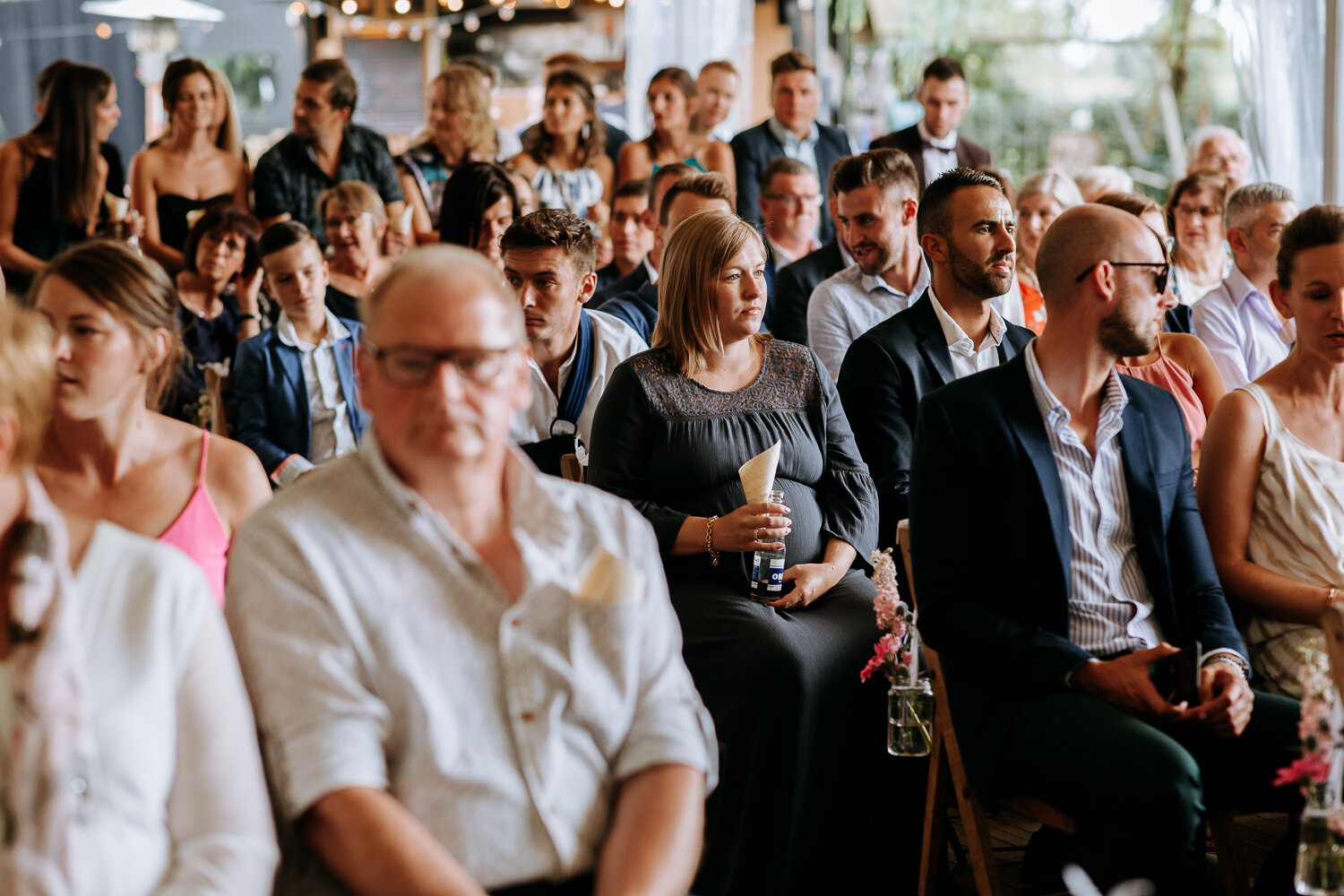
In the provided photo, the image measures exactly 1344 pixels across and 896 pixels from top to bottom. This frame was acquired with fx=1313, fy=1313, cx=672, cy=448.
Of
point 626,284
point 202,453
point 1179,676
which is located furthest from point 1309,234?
point 626,284

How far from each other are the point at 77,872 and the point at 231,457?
109 cm

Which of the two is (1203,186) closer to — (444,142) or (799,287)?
(799,287)

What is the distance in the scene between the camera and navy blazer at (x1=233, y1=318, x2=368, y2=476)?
13.7 ft

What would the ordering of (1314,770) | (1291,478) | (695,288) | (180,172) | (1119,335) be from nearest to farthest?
(1314,770)
(1119,335)
(1291,478)
(695,288)
(180,172)

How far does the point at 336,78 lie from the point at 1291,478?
14.6ft

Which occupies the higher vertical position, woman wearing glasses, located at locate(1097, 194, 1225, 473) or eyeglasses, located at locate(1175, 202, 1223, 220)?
eyeglasses, located at locate(1175, 202, 1223, 220)

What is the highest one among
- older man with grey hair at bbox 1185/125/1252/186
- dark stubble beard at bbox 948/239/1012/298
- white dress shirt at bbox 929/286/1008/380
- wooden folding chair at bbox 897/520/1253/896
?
older man with grey hair at bbox 1185/125/1252/186

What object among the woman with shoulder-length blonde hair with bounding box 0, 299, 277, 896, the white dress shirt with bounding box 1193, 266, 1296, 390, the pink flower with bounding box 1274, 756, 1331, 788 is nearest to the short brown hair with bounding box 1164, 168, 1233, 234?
the white dress shirt with bounding box 1193, 266, 1296, 390

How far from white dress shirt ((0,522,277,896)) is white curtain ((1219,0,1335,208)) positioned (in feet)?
21.2

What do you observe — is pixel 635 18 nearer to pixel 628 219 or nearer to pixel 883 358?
pixel 628 219

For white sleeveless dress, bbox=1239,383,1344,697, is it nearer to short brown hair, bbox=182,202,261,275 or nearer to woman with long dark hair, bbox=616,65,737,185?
short brown hair, bbox=182,202,261,275

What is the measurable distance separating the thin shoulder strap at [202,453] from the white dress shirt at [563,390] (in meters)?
1.20

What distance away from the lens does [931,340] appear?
11.5ft

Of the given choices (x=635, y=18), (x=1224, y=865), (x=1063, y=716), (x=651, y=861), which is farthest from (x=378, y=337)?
(x=635, y=18)
